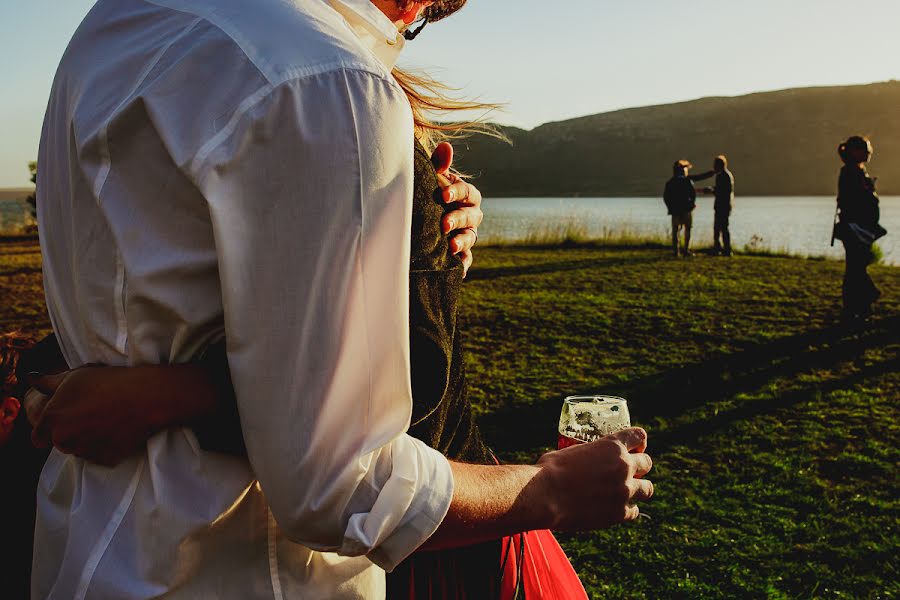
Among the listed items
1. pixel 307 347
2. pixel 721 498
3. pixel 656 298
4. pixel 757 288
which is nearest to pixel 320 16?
pixel 307 347

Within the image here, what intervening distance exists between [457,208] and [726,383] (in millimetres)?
5422

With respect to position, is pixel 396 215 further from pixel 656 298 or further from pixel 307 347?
pixel 656 298

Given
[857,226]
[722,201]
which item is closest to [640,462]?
[857,226]

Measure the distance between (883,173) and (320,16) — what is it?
134 metres

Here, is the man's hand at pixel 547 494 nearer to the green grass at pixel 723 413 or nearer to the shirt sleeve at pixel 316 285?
the shirt sleeve at pixel 316 285

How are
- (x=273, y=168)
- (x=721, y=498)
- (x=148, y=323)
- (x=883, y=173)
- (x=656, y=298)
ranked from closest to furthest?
(x=273, y=168) < (x=148, y=323) < (x=721, y=498) < (x=656, y=298) < (x=883, y=173)

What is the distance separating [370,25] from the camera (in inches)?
36.9

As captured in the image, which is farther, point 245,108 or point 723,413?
point 723,413

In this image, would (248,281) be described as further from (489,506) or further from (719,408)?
(719,408)

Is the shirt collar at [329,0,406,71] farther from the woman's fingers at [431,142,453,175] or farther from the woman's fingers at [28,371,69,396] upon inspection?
the woman's fingers at [28,371,69,396]

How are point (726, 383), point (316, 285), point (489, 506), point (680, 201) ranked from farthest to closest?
point (680, 201)
point (726, 383)
point (489, 506)
point (316, 285)

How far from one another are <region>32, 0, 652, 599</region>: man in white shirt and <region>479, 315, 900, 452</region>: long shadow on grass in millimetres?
3945

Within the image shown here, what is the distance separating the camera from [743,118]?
122625 millimetres

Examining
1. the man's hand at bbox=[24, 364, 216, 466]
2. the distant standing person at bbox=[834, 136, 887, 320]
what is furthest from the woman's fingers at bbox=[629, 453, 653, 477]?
the distant standing person at bbox=[834, 136, 887, 320]
